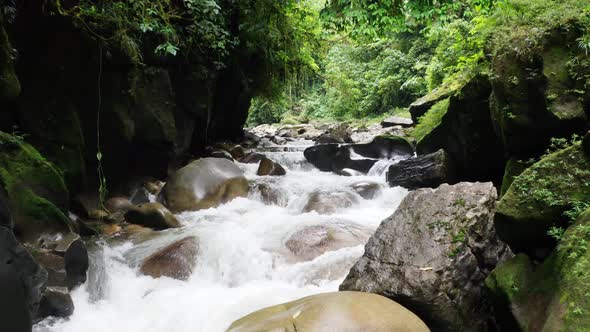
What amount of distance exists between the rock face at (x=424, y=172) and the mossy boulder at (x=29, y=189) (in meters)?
6.05

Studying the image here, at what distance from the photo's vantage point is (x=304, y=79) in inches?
435

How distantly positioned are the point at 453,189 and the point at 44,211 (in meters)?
4.61

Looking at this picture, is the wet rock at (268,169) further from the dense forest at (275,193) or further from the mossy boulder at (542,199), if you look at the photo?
the mossy boulder at (542,199)

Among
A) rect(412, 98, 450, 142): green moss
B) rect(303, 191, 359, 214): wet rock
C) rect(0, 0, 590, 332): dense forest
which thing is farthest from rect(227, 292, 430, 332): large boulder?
rect(412, 98, 450, 142): green moss

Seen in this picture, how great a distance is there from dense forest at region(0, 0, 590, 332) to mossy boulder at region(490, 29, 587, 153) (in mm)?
16

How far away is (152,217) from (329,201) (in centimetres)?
317

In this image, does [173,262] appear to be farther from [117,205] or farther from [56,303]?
[117,205]

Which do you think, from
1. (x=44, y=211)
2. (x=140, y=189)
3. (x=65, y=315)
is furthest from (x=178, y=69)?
(x=65, y=315)

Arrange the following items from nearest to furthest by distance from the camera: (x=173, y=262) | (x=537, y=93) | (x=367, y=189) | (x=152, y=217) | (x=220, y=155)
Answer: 1. (x=537, y=93)
2. (x=173, y=262)
3. (x=152, y=217)
4. (x=367, y=189)
5. (x=220, y=155)

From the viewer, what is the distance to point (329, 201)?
7.12 meters

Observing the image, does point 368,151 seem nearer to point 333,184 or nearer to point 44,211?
point 333,184

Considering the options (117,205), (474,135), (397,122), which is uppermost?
(397,122)

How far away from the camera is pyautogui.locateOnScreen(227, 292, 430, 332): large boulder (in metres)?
2.48

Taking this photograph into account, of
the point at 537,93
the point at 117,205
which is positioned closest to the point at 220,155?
the point at 117,205
